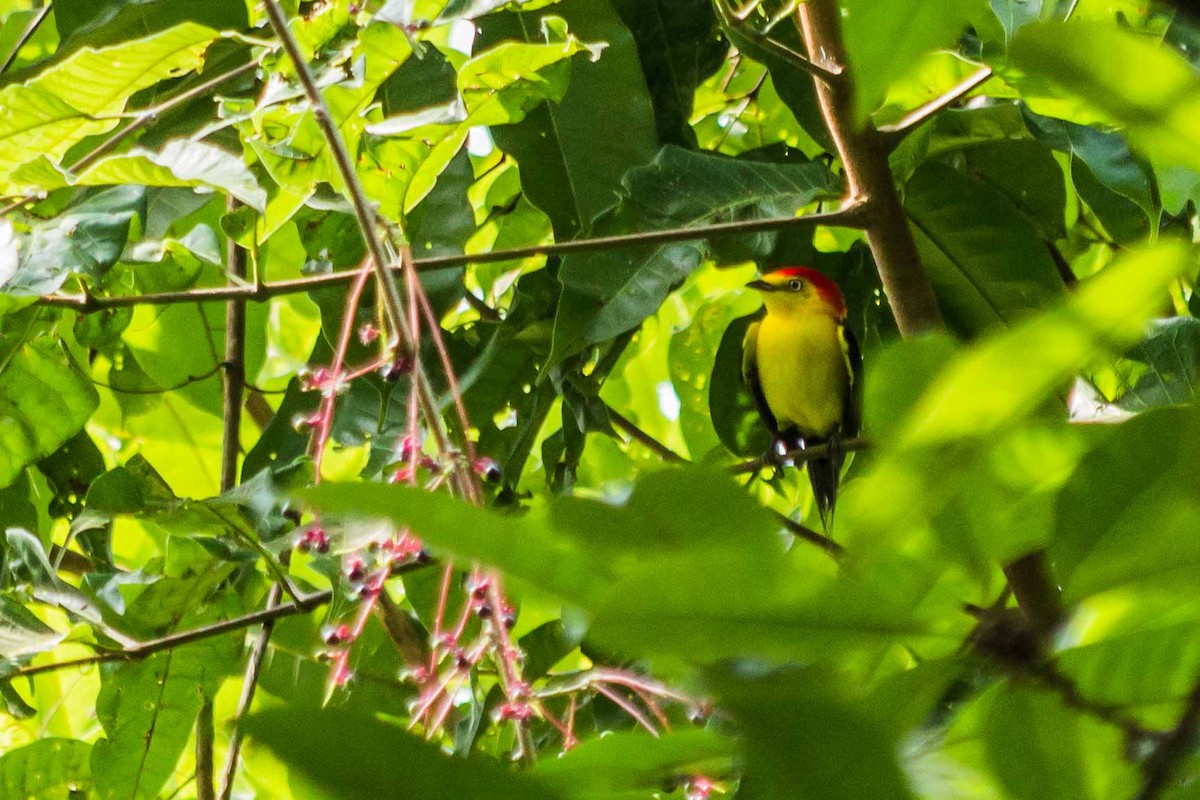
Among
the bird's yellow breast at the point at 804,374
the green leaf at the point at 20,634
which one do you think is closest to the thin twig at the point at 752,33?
the green leaf at the point at 20,634

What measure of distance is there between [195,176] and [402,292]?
42cm

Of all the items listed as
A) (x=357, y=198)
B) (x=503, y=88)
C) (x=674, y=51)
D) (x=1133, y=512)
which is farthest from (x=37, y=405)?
(x=1133, y=512)

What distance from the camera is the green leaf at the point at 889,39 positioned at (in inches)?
18.3

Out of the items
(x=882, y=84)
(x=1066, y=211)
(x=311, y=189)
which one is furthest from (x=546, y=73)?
(x=882, y=84)

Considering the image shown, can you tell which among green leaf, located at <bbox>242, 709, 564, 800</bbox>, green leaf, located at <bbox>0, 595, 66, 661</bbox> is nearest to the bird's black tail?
green leaf, located at <bbox>0, 595, 66, 661</bbox>

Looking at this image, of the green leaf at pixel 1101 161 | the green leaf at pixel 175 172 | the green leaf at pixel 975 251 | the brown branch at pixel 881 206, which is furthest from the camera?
the green leaf at pixel 975 251

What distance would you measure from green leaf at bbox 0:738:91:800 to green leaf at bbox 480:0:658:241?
3.29 feet

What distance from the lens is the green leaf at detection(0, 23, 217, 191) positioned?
63.2 inches

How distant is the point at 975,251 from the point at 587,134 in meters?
0.62

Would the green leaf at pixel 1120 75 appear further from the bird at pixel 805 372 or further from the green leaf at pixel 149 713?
the bird at pixel 805 372

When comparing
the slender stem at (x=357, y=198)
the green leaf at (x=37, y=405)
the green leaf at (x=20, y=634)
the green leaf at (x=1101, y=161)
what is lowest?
the green leaf at (x=20, y=634)

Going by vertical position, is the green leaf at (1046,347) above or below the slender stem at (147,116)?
above

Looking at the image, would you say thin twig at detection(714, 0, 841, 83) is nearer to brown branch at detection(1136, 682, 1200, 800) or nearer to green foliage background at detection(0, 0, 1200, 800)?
green foliage background at detection(0, 0, 1200, 800)

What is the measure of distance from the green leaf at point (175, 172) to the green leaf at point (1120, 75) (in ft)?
3.84
